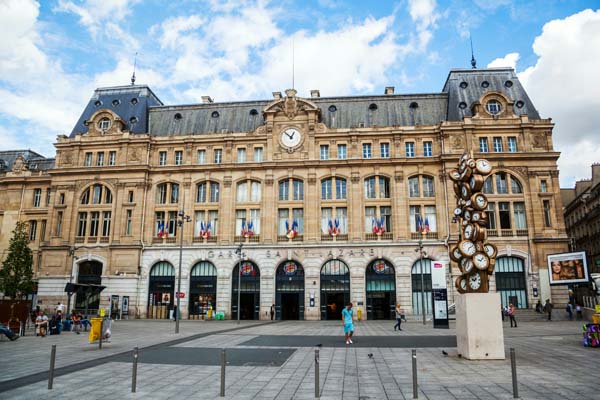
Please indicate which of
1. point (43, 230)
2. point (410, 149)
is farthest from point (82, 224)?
point (410, 149)

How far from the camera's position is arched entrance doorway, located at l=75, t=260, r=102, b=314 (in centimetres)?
4659

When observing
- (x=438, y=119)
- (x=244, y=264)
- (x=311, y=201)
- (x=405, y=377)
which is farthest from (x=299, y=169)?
(x=405, y=377)

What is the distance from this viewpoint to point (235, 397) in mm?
11008

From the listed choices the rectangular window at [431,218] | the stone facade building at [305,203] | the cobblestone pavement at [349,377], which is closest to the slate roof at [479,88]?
the stone facade building at [305,203]

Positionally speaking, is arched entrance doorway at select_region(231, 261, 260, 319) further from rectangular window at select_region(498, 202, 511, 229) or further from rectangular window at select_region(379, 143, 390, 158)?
rectangular window at select_region(498, 202, 511, 229)

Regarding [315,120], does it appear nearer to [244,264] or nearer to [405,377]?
[244,264]

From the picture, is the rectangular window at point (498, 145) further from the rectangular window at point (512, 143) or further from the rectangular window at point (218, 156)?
the rectangular window at point (218, 156)

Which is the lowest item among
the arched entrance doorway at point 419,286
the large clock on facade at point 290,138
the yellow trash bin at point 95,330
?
the yellow trash bin at point 95,330

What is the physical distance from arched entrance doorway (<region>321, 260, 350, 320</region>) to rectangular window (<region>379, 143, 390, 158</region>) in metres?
12.8

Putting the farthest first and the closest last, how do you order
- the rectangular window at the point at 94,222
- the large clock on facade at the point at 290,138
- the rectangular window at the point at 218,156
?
1. the rectangular window at the point at 218,156
2. the rectangular window at the point at 94,222
3. the large clock on facade at the point at 290,138

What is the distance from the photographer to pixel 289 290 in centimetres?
4478

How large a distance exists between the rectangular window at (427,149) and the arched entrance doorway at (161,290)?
99.7 feet

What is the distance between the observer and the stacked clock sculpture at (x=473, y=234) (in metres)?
17.6

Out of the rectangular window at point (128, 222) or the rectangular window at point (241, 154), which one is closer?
the rectangular window at point (128, 222)
